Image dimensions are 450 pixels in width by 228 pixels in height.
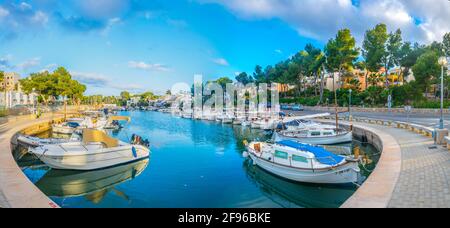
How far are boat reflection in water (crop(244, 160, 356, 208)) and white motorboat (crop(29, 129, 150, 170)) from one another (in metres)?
9.12

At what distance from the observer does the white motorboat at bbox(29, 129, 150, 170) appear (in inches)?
704

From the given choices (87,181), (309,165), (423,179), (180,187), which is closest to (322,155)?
(309,165)

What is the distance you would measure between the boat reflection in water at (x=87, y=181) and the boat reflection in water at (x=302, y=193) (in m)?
7.58

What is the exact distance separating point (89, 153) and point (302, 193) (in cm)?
1303

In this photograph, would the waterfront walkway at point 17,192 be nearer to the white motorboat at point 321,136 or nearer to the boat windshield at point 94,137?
the boat windshield at point 94,137

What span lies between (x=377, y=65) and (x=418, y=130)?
36976 millimetres

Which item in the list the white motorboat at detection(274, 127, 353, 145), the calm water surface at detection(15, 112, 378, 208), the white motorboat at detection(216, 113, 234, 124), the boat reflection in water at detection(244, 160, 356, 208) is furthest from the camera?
the white motorboat at detection(216, 113, 234, 124)

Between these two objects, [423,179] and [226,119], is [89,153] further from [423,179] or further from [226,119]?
[226,119]

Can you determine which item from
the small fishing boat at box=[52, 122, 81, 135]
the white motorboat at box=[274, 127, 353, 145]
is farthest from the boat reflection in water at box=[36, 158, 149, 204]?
the small fishing boat at box=[52, 122, 81, 135]

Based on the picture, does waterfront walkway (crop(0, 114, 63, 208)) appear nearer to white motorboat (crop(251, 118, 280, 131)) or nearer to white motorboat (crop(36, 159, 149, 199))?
white motorboat (crop(36, 159, 149, 199))

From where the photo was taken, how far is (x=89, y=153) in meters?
18.0

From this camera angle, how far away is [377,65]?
56.2m

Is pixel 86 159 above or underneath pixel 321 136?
underneath

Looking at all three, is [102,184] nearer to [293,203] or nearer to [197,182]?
[197,182]
